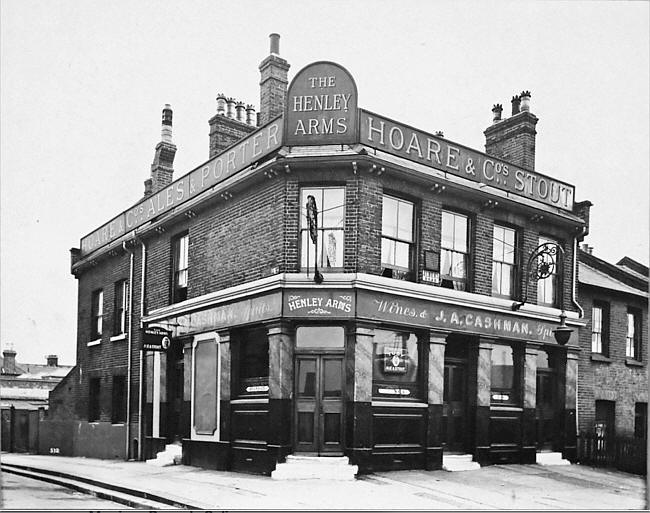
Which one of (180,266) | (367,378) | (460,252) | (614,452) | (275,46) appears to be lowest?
(614,452)

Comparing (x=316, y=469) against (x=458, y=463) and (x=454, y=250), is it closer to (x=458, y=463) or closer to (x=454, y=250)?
(x=458, y=463)

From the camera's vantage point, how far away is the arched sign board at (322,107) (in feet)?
43.8

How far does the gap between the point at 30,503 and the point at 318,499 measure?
170 inches

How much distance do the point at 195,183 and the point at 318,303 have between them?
5.21 m

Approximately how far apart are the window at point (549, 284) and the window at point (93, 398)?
40.9 feet

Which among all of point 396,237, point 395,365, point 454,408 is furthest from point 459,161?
point 454,408

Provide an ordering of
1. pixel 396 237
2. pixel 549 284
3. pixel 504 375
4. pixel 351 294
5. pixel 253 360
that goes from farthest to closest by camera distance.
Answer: pixel 549 284
pixel 504 375
pixel 253 360
pixel 396 237
pixel 351 294

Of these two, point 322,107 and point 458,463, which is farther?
point 458,463

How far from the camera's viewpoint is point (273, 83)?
52.2ft

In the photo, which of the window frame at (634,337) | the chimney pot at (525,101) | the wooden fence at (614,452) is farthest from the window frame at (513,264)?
the window frame at (634,337)

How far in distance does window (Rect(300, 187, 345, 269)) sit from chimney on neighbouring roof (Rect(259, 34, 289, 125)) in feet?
9.53

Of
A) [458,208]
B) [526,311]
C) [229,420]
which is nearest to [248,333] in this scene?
[229,420]

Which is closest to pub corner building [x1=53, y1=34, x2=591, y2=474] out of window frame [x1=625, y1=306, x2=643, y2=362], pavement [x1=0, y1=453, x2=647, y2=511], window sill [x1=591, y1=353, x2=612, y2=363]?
pavement [x1=0, y1=453, x2=647, y2=511]

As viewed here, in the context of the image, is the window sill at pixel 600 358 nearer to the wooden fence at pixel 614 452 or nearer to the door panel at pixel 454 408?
the wooden fence at pixel 614 452
